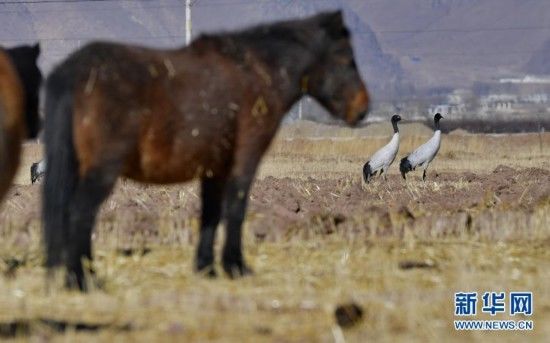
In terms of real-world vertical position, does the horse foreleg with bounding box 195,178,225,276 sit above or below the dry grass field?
above

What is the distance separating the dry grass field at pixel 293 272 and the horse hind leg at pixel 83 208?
30 centimetres

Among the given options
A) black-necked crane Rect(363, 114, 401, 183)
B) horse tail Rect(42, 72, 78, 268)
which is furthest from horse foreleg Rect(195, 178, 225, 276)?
black-necked crane Rect(363, 114, 401, 183)

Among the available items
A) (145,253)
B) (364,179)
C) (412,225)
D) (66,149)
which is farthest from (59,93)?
(364,179)

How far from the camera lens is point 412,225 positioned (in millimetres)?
16562

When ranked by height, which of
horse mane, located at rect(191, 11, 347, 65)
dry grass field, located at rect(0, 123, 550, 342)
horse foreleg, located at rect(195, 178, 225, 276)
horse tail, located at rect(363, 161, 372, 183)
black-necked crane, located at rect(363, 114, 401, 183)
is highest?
horse mane, located at rect(191, 11, 347, 65)

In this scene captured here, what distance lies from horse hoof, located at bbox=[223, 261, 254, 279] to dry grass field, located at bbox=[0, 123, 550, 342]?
0.12 m

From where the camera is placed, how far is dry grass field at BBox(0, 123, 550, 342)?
31.4ft

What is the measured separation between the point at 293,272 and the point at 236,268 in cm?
54

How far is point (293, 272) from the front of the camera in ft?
42.5

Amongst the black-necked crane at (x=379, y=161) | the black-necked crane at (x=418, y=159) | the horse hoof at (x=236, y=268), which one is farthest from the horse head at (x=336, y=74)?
the black-necked crane at (x=418, y=159)

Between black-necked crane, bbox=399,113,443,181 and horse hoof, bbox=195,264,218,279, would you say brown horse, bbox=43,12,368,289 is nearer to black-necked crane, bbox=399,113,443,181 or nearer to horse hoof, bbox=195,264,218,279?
horse hoof, bbox=195,264,218,279

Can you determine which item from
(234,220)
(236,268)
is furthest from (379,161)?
(236,268)

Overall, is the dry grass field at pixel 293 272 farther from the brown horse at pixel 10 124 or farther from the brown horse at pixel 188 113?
the brown horse at pixel 10 124

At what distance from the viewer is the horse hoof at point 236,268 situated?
41.8ft
